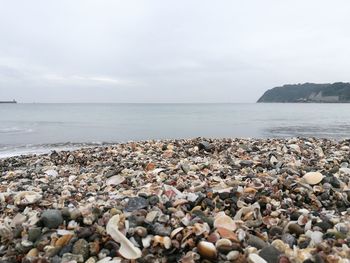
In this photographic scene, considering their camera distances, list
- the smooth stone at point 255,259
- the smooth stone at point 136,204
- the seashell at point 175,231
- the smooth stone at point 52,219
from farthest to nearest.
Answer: the smooth stone at point 136,204 → the smooth stone at point 52,219 → the seashell at point 175,231 → the smooth stone at point 255,259

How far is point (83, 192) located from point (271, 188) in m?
2.50

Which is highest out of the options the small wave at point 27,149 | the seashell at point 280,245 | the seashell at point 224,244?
the seashell at point 224,244

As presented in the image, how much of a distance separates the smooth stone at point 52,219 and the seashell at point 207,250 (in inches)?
55.2

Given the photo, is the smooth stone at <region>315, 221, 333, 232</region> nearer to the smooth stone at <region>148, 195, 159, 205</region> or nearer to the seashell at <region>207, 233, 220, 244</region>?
the seashell at <region>207, 233, 220, 244</region>

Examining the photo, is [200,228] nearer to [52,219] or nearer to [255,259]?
[255,259]

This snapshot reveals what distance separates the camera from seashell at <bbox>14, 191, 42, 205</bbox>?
416 cm

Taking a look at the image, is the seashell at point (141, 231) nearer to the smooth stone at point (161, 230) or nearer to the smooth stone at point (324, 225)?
the smooth stone at point (161, 230)

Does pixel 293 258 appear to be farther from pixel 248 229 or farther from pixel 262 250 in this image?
pixel 248 229

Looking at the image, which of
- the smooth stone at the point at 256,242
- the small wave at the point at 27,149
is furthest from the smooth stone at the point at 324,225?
the small wave at the point at 27,149

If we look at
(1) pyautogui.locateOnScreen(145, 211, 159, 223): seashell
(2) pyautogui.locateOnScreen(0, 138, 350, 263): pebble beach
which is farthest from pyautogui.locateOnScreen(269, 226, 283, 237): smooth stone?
(1) pyautogui.locateOnScreen(145, 211, 159, 223): seashell

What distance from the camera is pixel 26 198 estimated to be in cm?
424

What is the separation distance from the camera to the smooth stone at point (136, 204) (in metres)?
3.68

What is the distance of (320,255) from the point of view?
264 centimetres

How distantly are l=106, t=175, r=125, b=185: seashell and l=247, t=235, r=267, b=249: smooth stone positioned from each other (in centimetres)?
277
